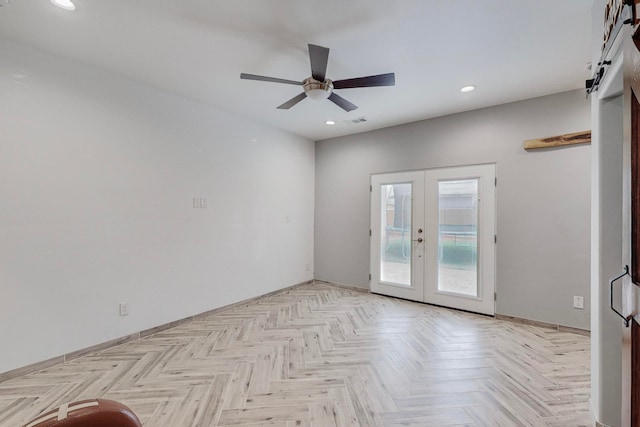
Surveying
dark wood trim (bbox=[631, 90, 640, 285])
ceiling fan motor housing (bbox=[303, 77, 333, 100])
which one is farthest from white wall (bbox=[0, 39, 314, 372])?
dark wood trim (bbox=[631, 90, 640, 285])

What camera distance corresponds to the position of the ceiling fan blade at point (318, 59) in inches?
83.4

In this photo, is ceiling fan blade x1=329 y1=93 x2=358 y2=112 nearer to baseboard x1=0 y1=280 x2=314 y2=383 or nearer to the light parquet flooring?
the light parquet flooring

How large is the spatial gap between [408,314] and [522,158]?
2.61 m

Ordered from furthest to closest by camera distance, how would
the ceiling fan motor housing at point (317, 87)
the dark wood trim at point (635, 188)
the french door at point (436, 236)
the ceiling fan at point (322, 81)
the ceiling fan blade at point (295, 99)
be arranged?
the french door at point (436, 236), the ceiling fan blade at point (295, 99), the ceiling fan motor housing at point (317, 87), the ceiling fan at point (322, 81), the dark wood trim at point (635, 188)

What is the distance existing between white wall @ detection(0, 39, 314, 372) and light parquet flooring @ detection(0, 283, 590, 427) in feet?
1.40

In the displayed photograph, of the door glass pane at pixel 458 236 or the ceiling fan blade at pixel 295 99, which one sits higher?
the ceiling fan blade at pixel 295 99

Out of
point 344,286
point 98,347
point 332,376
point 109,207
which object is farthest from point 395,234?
point 98,347

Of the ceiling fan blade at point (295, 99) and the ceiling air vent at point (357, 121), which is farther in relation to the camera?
the ceiling air vent at point (357, 121)

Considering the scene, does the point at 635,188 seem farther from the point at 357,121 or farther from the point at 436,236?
the point at 357,121

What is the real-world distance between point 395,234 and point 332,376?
9.28 ft

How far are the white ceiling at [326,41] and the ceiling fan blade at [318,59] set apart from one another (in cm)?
26

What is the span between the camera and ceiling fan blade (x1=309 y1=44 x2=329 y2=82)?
212cm

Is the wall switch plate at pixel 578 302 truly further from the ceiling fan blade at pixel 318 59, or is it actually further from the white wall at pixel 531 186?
the ceiling fan blade at pixel 318 59

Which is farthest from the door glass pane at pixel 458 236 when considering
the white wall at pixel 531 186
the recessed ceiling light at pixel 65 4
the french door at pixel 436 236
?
the recessed ceiling light at pixel 65 4
